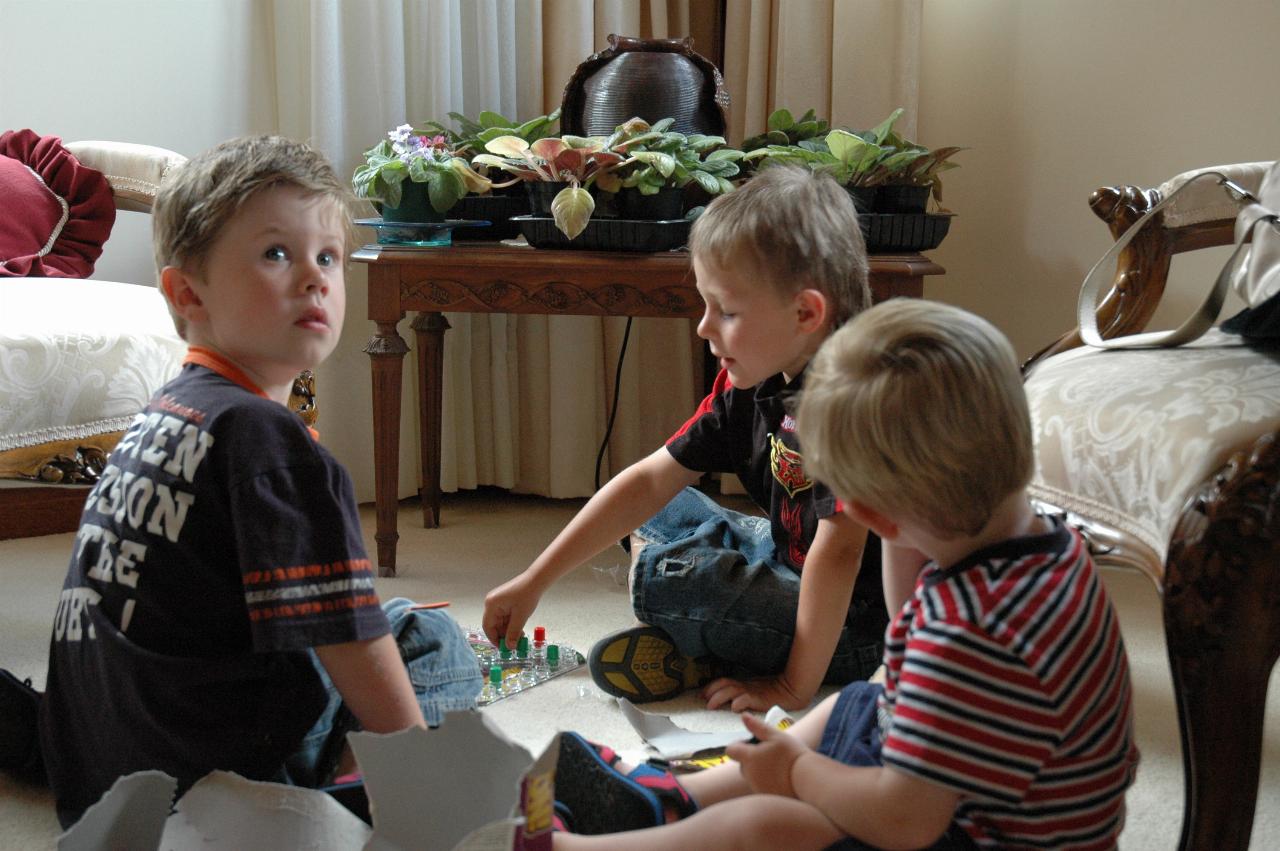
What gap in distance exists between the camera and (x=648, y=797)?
39.0 inches

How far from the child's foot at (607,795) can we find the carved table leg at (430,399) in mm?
1319

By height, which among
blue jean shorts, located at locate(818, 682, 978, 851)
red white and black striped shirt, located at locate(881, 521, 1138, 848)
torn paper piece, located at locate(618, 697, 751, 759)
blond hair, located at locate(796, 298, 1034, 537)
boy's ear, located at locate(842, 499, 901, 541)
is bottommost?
torn paper piece, located at locate(618, 697, 751, 759)

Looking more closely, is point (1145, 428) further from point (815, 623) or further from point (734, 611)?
point (734, 611)

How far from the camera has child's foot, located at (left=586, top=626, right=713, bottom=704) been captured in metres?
1.48

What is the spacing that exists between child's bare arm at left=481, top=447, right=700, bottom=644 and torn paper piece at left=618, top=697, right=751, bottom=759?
185 mm

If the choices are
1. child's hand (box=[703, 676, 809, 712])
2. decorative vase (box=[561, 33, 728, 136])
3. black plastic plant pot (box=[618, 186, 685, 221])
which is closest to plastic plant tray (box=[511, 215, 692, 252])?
black plastic plant pot (box=[618, 186, 685, 221])

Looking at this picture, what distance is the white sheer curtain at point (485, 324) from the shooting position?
2.28 meters

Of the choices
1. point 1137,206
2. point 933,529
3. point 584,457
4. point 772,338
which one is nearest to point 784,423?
point 772,338

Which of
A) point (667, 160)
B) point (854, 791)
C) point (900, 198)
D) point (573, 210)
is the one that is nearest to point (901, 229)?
point (900, 198)

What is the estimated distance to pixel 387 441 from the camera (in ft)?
6.57

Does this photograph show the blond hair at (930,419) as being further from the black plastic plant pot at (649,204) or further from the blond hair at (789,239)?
the black plastic plant pot at (649,204)

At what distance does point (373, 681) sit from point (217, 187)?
0.44 m

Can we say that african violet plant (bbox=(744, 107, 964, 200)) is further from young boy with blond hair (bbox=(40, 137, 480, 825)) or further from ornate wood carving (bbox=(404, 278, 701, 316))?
young boy with blond hair (bbox=(40, 137, 480, 825))

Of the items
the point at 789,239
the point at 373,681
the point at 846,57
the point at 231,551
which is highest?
the point at 846,57
